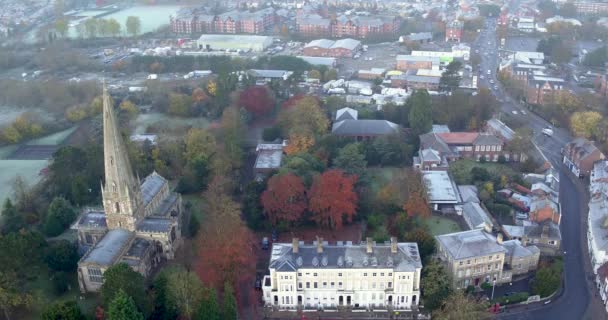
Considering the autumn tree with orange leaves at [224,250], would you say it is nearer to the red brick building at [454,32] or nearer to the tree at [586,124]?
the tree at [586,124]

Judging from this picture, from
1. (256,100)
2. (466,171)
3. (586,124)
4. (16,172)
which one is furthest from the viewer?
(256,100)

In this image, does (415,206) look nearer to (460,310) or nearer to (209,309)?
(460,310)

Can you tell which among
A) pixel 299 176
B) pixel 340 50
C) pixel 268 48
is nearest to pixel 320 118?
pixel 299 176

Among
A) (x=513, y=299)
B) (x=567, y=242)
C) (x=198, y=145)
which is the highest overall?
(x=198, y=145)

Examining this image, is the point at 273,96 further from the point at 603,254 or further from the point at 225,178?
the point at 603,254

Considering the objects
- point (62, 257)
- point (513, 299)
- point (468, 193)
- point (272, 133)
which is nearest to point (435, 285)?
point (513, 299)

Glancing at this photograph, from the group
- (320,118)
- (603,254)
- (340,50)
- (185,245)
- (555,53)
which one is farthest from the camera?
(340,50)
